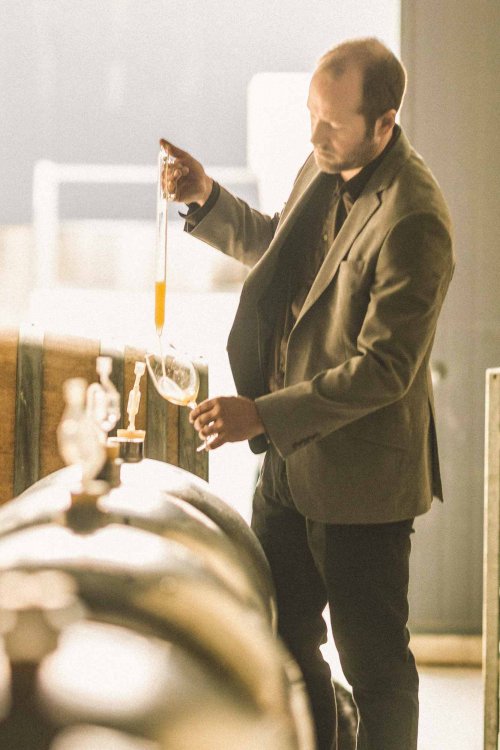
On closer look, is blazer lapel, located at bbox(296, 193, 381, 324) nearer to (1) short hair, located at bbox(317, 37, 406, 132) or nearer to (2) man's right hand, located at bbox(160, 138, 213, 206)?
(1) short hair, located at bbox(317, 37, 406, 132)

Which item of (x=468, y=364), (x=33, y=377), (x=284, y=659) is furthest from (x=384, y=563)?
(x=468, y=364)

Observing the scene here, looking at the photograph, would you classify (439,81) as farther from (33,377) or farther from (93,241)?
(33,377)

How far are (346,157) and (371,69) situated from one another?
0.16m

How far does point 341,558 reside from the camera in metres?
1.60

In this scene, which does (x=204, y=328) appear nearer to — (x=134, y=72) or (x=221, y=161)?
(x=221, y=161)

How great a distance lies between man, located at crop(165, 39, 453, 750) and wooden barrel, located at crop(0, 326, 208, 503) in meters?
0.24

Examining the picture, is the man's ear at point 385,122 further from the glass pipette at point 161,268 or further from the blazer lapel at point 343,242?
the glass pipette at point 161,268

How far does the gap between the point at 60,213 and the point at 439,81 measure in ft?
6.14

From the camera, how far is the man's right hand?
1.70m

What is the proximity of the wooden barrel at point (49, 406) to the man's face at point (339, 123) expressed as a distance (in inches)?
21.4

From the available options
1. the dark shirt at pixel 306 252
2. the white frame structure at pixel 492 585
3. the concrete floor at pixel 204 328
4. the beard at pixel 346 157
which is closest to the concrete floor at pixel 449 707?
the concrete floor at pixel 204 328

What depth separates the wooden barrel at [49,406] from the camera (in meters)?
1.86

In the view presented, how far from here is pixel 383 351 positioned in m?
1.48

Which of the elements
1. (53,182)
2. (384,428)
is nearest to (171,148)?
(384,428)
